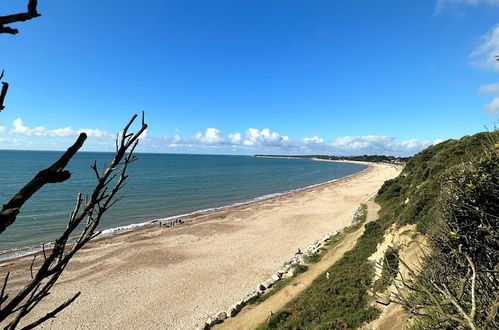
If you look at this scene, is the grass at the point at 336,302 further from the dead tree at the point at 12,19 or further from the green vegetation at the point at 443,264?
the dead tree at the point at 12,19

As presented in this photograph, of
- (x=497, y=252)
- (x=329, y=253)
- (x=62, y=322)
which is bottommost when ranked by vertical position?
(x=62, y=322)

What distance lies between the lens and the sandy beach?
1641 cm

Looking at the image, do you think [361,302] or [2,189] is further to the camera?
[2,189]

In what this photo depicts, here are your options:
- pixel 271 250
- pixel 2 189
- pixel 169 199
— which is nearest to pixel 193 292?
pixel 271 250

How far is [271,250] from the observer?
1012 inches

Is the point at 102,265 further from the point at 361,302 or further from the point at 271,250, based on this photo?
the point at 361,302

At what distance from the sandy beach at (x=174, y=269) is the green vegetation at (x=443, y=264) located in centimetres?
637

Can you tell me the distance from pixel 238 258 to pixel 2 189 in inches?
2235

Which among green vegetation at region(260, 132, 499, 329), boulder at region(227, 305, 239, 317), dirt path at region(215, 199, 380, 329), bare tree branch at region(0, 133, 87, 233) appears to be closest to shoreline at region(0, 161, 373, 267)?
boulder at region(227, 305, 239, 317)

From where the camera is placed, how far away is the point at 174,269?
22.4 m

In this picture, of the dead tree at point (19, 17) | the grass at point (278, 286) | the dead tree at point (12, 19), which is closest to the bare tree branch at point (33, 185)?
the dead tree at point (12, 19)

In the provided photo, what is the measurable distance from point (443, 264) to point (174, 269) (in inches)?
779

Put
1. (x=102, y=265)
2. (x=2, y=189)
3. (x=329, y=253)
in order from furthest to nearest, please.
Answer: (x=2, y=189)
(x=102, y=265)
(x=329, y=253)

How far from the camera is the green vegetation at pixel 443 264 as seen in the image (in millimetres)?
4590
